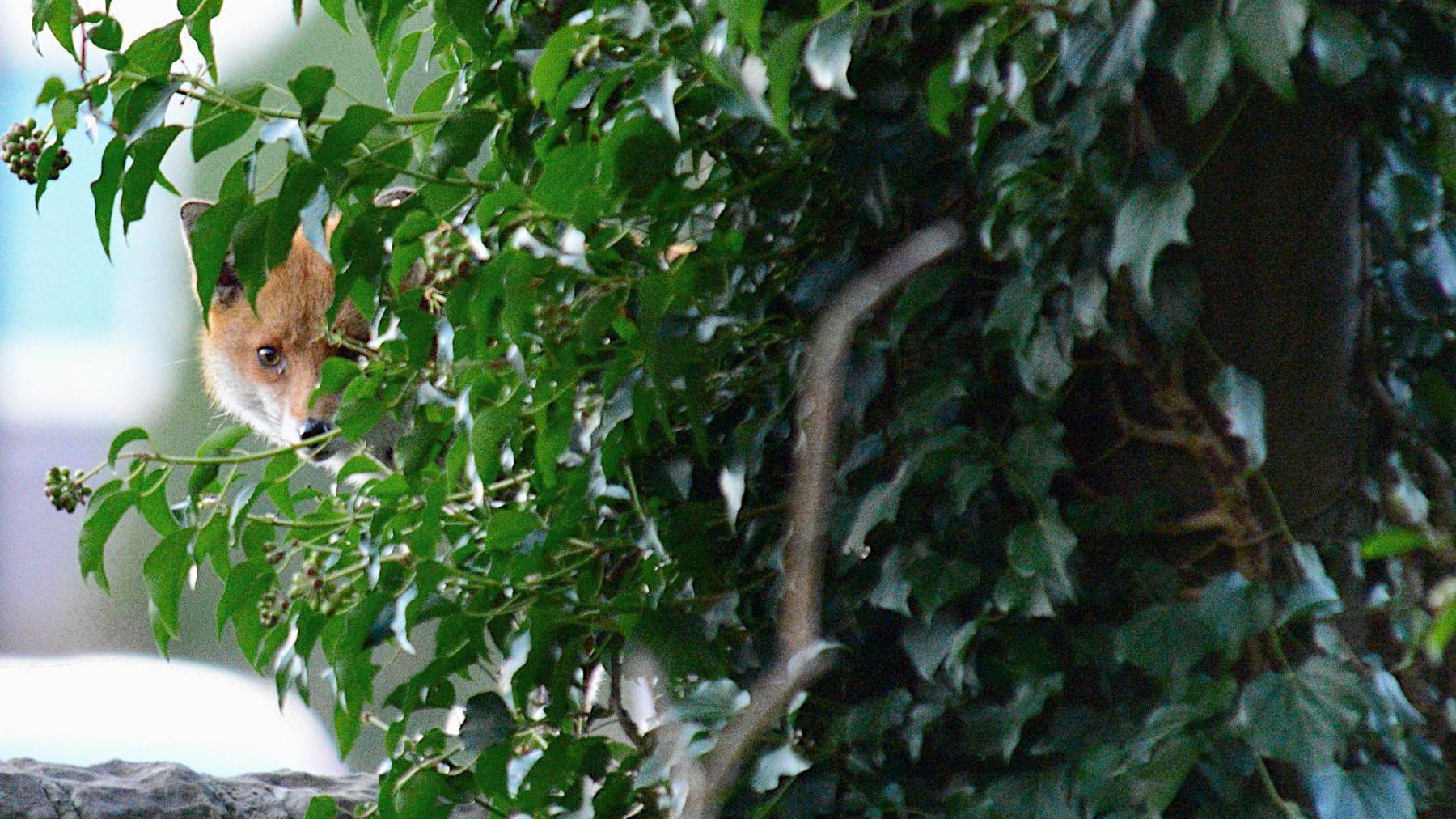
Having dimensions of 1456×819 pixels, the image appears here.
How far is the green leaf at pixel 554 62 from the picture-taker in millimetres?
829

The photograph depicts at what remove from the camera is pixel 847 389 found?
95 centimetres

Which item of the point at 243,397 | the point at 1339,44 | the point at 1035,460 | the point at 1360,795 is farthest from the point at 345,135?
the point at 243,397

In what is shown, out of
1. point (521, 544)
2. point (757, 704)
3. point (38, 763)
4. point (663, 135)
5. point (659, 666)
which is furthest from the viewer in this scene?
point (38, 763)

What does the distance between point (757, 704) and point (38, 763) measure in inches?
54.3

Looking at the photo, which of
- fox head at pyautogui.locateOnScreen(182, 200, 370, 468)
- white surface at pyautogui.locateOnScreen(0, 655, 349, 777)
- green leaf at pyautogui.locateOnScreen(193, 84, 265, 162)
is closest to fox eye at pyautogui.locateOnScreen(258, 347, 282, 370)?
fox head at pyautogui.locateOnScreen(182, 200, 370, 468)

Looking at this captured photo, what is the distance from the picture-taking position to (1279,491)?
2.81ft

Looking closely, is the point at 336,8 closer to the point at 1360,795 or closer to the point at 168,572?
the point at 168,572

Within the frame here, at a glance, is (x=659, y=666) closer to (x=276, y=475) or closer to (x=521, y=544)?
(x=521, y=544)

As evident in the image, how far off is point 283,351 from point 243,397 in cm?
16

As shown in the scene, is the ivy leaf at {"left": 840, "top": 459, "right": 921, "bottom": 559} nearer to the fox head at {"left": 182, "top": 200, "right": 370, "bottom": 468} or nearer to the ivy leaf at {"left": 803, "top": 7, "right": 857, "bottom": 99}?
the ivy leaf at {"left": 803, "top": 7, "right": 857, "bottom": 99}

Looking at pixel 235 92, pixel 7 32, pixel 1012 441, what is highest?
pixel 7 32

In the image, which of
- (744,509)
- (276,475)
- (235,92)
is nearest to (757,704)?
(744,509)

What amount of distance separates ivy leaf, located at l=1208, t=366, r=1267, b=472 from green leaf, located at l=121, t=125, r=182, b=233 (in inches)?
26.7

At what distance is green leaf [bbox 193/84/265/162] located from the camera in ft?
3.10
